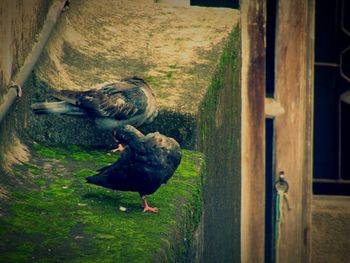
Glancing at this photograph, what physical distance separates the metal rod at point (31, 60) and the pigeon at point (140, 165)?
686mm

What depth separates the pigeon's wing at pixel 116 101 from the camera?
4.28 meters

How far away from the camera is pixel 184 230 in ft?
12.5

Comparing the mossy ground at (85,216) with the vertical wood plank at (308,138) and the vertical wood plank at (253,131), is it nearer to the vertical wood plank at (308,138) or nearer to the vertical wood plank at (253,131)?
the vertical wood plank at (253,131)

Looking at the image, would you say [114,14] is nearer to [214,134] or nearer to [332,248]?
[214,134]

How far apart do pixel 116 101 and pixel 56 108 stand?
1.00ft

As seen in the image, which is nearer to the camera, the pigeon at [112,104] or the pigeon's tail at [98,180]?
the pigeon's tail at [98,180]

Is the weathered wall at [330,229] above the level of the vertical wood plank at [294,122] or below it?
below

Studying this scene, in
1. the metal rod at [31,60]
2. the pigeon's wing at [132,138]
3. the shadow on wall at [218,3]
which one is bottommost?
the pigeon's wing at [132,138]

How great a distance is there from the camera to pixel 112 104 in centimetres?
433

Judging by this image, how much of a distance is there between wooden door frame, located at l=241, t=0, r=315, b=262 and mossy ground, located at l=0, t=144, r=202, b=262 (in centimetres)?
175

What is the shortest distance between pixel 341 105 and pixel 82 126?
2.44 m

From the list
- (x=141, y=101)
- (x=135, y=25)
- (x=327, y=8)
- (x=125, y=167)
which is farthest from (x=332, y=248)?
(x=125, y=167)

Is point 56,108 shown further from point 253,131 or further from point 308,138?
point 308,138

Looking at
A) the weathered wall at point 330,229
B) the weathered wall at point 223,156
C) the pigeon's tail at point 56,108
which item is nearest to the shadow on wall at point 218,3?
the weathered wall at point 223,156
